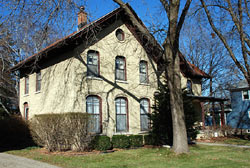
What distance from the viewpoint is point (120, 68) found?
17359 mm

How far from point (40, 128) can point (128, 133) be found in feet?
18.7

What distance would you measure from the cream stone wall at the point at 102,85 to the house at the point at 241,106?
19038mm

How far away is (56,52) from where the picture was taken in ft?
53.9

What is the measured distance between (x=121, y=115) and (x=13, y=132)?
723 centimetres

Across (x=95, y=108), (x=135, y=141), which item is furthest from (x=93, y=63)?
(x=135, y=141)

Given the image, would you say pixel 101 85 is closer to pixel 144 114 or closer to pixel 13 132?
pixel 144 114

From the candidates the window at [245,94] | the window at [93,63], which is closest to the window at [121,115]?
the window at [93,63]

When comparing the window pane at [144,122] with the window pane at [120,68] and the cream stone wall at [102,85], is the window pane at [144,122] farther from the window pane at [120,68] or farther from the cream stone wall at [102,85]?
the window pane at [120,68]

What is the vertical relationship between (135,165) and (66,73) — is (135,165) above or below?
below

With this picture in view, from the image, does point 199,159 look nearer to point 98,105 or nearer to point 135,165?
point 135,165

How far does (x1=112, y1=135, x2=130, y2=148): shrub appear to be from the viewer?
14.5 m

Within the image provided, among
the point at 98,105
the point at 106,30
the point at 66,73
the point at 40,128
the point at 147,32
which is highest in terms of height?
the point at 106,30

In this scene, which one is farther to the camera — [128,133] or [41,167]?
[128,133]

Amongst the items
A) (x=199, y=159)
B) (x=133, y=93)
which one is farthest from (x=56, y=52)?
(x=199, y=159)
